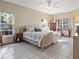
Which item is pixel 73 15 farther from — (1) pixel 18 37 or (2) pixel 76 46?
(2) pixel 76 46

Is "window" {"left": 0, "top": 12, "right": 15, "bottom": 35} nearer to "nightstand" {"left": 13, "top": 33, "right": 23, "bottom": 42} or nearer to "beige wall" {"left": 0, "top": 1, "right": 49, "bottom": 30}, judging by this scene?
"beige wall" {"left": 0, "top": 1, "right": 49, "bottom": 30}

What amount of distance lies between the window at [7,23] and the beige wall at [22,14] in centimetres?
29

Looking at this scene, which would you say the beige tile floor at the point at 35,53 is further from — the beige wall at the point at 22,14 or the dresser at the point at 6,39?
the beige wall at the point at 22,14

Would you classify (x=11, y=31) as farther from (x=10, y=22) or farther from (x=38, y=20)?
(x=38, y=20)

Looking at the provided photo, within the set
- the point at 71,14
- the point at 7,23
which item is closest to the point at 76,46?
the point at 7,23

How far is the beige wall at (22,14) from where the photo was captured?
20.0ft

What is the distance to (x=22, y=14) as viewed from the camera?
23.1 feet

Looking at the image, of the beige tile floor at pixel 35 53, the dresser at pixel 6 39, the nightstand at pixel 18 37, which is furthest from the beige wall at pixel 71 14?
the dresser at pixel 6 39

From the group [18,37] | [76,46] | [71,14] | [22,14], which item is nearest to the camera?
[76,46]

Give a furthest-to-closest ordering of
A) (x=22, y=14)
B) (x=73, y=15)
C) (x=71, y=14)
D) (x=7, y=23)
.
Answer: (x=71, y=14)
(x=73, y=15)
(x=22, y=14)
(x=7, y=23)

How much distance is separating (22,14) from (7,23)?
4.40 feet

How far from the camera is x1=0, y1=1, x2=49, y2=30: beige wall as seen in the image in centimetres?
608

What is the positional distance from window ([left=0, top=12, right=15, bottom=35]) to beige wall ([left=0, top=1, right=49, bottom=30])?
11.3 inches

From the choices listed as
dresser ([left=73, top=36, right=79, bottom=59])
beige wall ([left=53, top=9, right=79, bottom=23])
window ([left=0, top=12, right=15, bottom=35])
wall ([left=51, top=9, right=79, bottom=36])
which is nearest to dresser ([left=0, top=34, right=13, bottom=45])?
window ([left=0, top=12, right=15, bottom=35])
